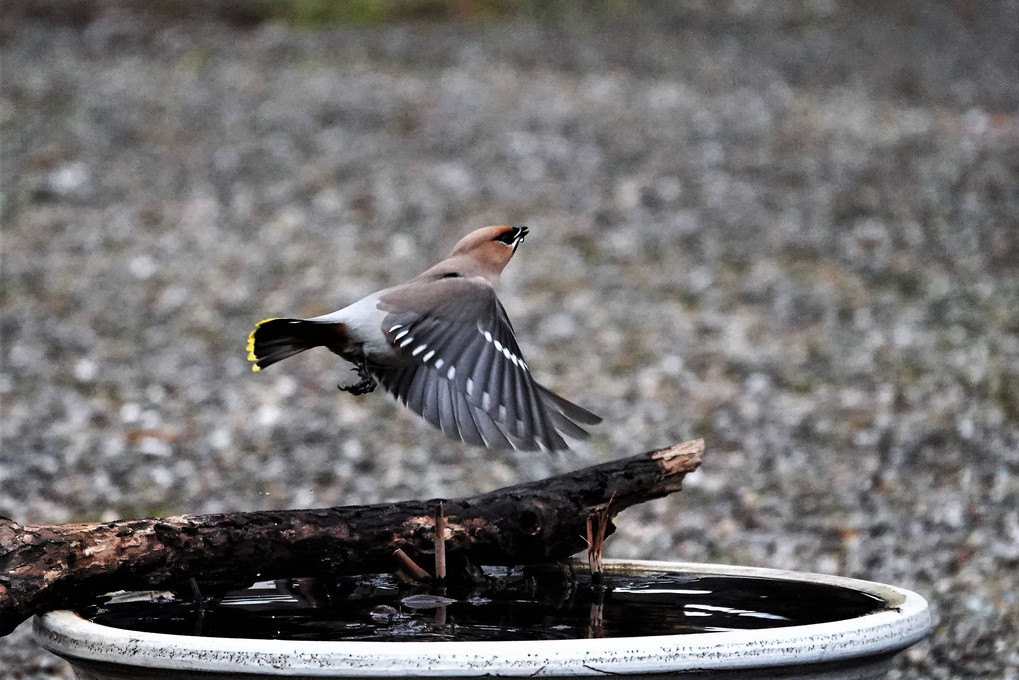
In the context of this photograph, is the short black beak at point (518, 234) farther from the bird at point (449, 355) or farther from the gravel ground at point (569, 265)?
the gravel ground at point (569, 265)

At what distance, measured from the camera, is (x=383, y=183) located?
10289mm

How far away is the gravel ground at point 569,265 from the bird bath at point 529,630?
199cm

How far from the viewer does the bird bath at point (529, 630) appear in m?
2.07

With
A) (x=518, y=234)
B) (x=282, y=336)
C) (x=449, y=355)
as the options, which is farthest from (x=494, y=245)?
(x=282, y=336)

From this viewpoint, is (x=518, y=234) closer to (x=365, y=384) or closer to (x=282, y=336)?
(x=365, y=384)

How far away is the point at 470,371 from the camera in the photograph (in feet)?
8.87

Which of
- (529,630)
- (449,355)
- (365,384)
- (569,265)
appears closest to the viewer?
(529,630)

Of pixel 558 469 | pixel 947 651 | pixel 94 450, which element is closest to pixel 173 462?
pixel 94 450

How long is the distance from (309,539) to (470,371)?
47cm

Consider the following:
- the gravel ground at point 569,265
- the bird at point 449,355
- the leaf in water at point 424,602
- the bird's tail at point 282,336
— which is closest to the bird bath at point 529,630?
the leaf in water at point 424,602

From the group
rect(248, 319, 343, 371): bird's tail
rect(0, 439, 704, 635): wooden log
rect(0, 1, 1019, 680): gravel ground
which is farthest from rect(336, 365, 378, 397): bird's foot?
rect(0, 1, 1019, 680): gravel ground

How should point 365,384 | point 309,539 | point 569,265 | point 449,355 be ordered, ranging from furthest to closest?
1. point 569,265
2. point 365,384
3. point 449,355
4. point 309,539

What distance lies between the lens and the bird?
265 cm

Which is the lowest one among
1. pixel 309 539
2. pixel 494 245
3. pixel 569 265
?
pixel 309 539
